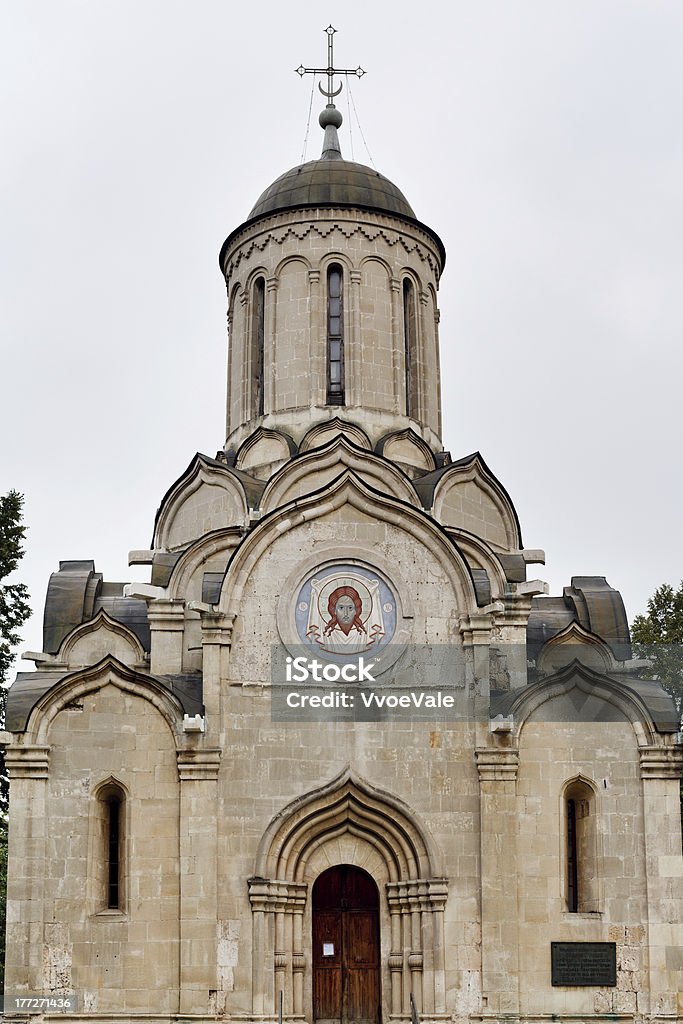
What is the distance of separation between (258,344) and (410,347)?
2531 mm

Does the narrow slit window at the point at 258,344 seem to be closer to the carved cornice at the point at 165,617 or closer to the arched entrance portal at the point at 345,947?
the carved cornice at the point at 165,617

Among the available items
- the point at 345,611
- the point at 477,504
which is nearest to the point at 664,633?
the point at 477,504

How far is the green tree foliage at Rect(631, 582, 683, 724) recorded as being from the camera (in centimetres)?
3067

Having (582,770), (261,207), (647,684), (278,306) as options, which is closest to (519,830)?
(582,770)

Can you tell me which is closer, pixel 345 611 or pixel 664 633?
pixel 345 611

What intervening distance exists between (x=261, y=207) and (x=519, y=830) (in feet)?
37.6

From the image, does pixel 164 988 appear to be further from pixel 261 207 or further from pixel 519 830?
pixel 261 207

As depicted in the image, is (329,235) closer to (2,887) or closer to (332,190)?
(332,190)

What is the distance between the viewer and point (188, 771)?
20234mm

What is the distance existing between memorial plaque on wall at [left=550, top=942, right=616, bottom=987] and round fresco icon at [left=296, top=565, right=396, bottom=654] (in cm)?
469

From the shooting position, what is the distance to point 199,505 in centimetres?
2355

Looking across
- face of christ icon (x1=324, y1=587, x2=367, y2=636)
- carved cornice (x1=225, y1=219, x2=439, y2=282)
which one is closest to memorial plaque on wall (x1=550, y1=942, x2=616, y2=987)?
face of christ icon (x1=324, y1=587, x2=367, y2=636)

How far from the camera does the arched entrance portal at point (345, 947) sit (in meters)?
20.5

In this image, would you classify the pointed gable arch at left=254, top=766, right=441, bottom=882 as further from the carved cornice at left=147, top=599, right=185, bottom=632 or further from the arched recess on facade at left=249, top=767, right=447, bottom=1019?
the carved cornice at left=147, top=599, right=185, bottom=632
